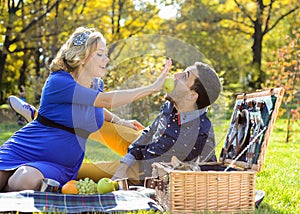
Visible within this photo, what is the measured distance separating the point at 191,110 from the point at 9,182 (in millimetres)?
1243

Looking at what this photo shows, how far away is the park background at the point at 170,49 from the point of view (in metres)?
3.56

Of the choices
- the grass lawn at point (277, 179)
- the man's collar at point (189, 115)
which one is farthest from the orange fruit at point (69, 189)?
the man's collar at point (189, 115)

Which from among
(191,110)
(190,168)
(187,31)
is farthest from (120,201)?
(187,31)

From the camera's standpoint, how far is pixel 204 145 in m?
3.41

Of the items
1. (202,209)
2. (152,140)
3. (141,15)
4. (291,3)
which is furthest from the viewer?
(291,3)

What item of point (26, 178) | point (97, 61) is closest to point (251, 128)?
point (97, 61)

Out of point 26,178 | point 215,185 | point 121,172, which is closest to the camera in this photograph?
point 215,185

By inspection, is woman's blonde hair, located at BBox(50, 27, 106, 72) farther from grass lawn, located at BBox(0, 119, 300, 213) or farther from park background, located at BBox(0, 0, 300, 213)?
grass lawn, located at BBox(0, 119, 300, 213)

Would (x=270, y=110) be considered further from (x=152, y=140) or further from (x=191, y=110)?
(x=152, y=140)

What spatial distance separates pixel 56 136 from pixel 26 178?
1.17 feet

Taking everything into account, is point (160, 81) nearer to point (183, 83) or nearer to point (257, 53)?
point (183, 83)

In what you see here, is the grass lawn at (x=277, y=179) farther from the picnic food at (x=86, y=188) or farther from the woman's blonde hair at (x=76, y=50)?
the woman's blonde hair at (x=76, y=50)

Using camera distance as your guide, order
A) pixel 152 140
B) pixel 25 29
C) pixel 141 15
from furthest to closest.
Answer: pixel 141 15
pixel 25 29
pixel 152 140

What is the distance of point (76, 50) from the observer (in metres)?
3.24
